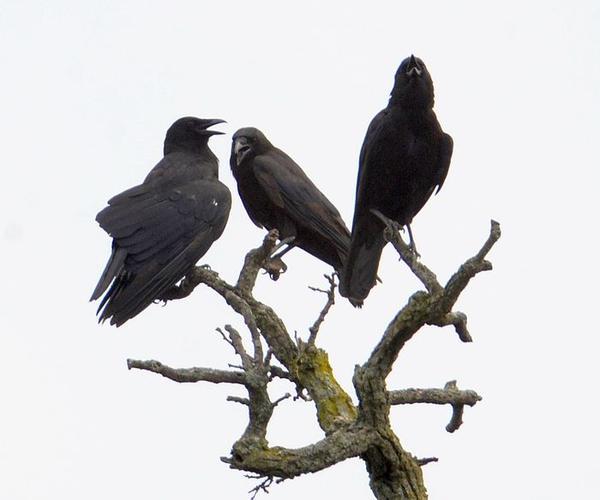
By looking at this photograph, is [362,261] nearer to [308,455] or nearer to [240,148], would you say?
[240,148]

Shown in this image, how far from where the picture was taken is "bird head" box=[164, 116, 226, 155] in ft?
28.3

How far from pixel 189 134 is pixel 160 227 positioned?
157 cm

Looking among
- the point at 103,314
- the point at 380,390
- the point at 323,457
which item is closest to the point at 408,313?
the point at 380,390

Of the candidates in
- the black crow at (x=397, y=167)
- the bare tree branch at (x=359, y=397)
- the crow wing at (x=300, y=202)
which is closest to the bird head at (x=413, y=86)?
the black crow at (x=397, y=167)

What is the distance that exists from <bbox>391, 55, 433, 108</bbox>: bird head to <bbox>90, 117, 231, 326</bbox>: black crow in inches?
49.9

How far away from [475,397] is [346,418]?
0.64m

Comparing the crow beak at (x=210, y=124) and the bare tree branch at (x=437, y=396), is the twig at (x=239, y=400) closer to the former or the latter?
the bare tree branch at (x=437, y=396)

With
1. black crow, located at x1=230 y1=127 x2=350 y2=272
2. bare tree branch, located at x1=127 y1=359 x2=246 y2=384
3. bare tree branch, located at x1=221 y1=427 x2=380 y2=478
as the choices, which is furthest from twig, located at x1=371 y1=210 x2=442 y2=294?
black crow, located at x1=230 y1=127 x2=350 y2=272

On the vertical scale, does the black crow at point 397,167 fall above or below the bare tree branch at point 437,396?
above

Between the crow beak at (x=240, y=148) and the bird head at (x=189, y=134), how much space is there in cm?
16

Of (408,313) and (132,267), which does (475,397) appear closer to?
(408,313)

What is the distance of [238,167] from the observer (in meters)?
8.70

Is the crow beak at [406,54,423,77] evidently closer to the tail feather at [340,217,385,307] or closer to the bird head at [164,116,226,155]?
the tail feather at [340,217,385,307]

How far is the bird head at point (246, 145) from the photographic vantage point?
8742mm
